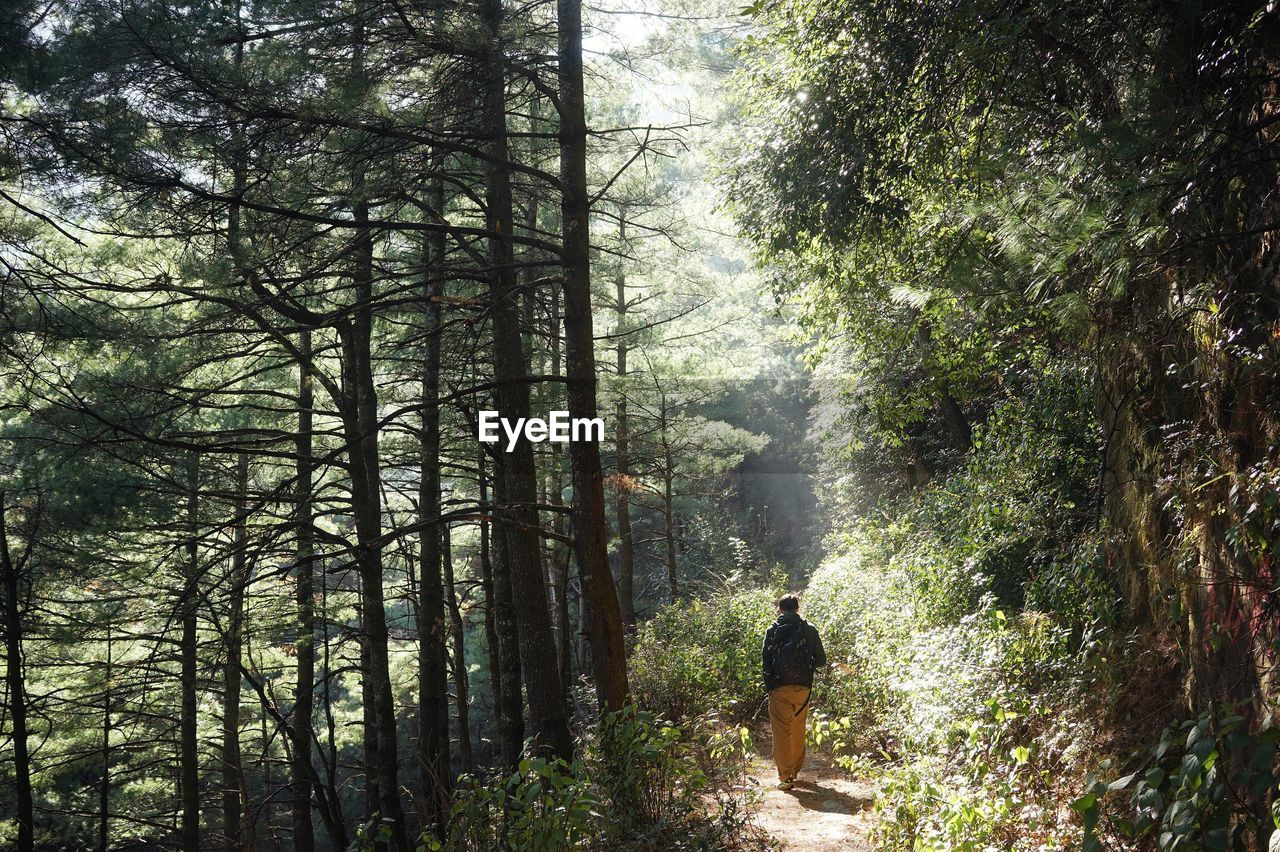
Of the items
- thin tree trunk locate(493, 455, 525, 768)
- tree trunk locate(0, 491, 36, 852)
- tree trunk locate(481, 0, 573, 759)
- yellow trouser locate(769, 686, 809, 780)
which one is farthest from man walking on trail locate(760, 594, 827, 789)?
tree trunk locate(0, 491, 36, 852)

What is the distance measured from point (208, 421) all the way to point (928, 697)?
1115 cm

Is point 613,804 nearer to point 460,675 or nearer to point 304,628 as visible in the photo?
point 304,628

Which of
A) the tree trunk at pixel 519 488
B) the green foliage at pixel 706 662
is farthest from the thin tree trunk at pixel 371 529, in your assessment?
the green foliage at pixel 706 662

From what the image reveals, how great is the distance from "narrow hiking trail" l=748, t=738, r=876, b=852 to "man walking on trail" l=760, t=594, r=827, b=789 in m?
0.32

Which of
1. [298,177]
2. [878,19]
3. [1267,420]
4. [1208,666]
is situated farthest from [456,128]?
[1208,666]

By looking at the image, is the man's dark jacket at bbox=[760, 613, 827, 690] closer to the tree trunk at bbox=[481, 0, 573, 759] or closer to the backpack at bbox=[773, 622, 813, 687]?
the backpack at bbox=[773, 622, 813, 687]

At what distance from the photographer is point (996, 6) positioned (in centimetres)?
471

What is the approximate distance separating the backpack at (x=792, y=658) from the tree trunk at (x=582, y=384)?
1.90m

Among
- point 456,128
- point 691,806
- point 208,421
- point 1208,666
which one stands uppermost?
point 456,128

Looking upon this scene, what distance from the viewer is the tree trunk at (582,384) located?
6.52 metres

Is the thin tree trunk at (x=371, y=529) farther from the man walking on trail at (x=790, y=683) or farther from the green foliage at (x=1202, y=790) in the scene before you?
the green foliage at (x=1202, y=790)

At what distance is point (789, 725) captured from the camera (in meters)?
7.73

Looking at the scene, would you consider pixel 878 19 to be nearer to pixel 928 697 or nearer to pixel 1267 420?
pixel 1267 420

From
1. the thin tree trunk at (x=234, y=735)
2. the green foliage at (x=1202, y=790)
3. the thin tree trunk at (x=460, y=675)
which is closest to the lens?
the green foliage at (x=1202, y=790)
